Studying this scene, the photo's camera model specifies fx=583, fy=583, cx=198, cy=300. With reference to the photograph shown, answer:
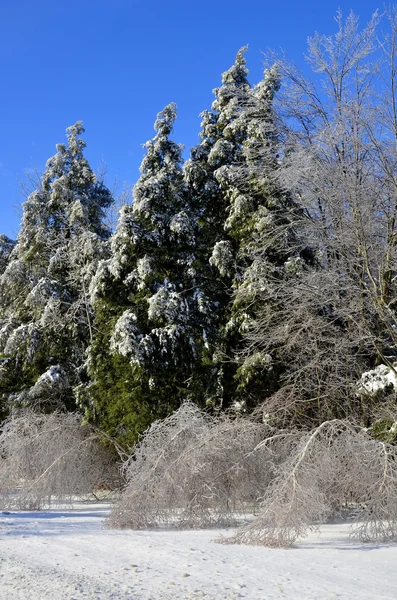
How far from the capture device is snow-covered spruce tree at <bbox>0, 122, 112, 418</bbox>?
19.1 metres

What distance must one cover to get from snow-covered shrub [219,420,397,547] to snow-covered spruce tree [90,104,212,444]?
19.3 ft

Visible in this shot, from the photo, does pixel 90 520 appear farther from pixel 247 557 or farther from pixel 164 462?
pixel 247 557

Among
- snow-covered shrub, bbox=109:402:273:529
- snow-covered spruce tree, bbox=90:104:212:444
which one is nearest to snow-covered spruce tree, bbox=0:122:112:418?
snow-covered spruce tree, bbox=90:104:212:444

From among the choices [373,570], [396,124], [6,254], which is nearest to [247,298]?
[396,124]

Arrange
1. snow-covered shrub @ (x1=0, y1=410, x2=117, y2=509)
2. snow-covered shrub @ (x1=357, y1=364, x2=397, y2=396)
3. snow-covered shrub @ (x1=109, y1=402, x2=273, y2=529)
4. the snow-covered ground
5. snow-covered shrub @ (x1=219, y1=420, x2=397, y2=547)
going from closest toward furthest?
1. the snow-covered ground
2. snow-covered shrub @ (x1=219, y1=420, x2=397, y2=547)
3. snow-covered shrub @ (x1=109, y1=402, x2=273, y2=529)
4. snow-covered shrub @ (x1=0, y1=410, x2=117, y2=509)
5. snow-covered shrub @ (x1=357, y1=364, x2=397, y2=396)

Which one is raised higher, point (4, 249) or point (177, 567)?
point (4, 249)

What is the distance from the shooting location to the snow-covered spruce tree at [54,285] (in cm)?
1911

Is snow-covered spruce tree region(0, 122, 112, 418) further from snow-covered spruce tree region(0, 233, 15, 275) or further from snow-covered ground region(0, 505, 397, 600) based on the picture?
snow-covered ground region(0, 505, 397, 600)

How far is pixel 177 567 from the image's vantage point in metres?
6.38

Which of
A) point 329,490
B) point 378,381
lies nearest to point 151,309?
point 378,381

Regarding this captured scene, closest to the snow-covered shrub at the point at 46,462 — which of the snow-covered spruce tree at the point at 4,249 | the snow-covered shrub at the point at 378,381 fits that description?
the snow-covered shrub at the point at 378,381

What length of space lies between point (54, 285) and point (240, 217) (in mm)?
7624

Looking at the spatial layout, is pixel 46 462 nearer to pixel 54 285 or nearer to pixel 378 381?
pixel 378 381

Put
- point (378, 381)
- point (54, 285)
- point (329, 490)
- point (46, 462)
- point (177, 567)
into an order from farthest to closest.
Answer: point (54, 285) → point (378, 381) → point (46, 462) → point (329, 490) → point (177, 567)
